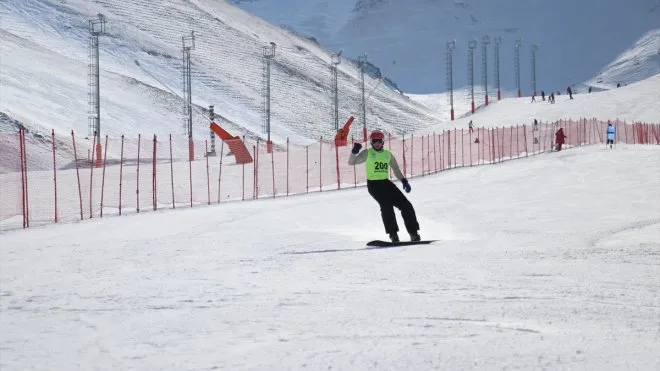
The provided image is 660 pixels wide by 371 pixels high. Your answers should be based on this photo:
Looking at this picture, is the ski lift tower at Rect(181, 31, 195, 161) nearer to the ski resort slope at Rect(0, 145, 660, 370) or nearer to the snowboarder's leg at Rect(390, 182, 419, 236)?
the ski resort slope at Rect(0, 145, 660, 370)

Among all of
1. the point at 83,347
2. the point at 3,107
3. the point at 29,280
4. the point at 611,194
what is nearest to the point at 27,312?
the point at 83,347

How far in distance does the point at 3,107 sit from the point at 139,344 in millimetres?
58461

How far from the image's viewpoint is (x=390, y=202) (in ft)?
45.1

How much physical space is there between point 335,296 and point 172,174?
73.1 ft

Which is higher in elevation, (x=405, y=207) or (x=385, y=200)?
(x=385, y=200)

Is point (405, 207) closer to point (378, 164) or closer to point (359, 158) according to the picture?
point (378, 164)

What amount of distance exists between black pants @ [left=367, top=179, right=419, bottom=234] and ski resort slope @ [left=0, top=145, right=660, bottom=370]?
0.58 m

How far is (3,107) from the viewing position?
61.8 m

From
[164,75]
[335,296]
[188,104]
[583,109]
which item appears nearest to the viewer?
[335,296]

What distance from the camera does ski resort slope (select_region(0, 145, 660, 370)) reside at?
619 cm

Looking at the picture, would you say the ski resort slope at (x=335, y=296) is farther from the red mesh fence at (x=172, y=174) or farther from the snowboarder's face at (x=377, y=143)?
the red mesh fence at (x=172, y=174)

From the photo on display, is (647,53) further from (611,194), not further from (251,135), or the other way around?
(611,194)

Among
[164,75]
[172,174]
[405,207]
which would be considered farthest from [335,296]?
[164,75]

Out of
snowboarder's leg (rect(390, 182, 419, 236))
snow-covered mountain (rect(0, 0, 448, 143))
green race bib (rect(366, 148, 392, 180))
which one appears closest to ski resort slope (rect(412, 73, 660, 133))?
snow-covered mountain (rect(0, 0, 448, 143))
